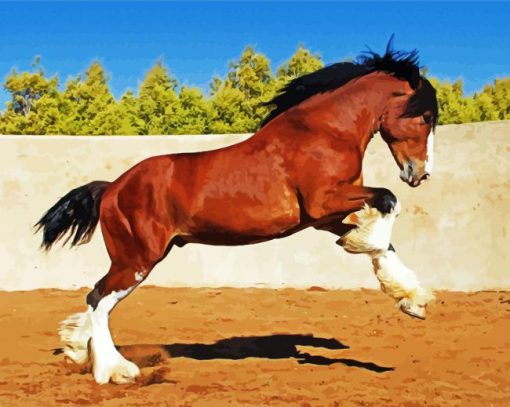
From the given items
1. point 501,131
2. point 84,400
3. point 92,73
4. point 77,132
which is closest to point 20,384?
point 84,400

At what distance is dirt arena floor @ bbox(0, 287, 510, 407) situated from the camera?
5.15 meters

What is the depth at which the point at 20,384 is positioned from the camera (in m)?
5.61

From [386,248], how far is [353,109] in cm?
101

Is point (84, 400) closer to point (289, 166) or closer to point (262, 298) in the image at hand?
point (289, 166)

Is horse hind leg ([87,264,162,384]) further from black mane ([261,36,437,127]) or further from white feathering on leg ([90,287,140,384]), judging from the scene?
black mane ([261,36,437,127])

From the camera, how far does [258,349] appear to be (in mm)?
6984

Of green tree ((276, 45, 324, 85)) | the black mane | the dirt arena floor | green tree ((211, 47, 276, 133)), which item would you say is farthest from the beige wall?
green tree ((276, 45, 324, 85))

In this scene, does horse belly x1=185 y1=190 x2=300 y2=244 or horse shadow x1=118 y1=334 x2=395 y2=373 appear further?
horse shadow x1=118 y1=334 x2=395 y2=373

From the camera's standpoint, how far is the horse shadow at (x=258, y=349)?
6363mm

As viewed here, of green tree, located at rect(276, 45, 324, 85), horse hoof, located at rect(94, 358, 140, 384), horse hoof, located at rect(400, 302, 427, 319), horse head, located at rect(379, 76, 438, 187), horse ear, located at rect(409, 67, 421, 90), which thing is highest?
green tree, located at rect(276, 45, 324, 85)

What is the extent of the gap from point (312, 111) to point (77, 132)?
12433 mm

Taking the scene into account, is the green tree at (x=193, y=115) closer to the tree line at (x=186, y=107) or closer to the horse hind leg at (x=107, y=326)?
the tree line at (x=186, y=107)

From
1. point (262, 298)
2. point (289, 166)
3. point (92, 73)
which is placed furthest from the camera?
point (92, 73)

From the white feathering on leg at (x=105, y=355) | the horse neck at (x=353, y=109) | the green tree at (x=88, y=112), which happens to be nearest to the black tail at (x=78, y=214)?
the white feathering on leg at (x=105, y=355)
